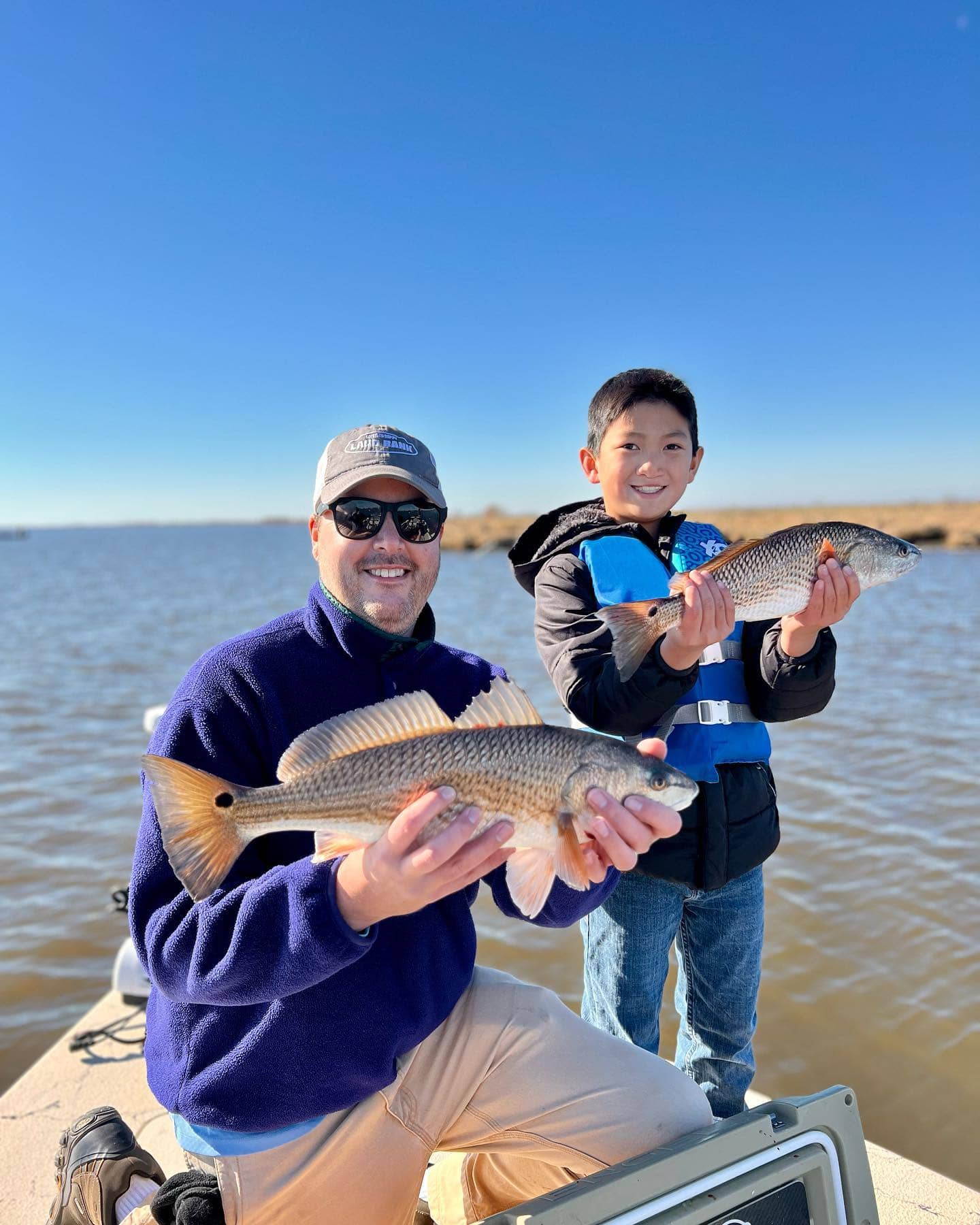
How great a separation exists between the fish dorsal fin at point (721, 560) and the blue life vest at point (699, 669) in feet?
0.60

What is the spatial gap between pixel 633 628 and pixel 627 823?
863mm

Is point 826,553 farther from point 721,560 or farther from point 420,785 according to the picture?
point 420,785

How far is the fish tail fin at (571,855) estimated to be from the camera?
7.42ft

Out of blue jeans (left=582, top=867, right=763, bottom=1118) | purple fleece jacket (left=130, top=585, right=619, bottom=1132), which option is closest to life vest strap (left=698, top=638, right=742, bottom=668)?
blue jeans (left=582, top=867, right=763, bottom=1118)

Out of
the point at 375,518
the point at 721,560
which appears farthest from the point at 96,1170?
→ the point at 721,560

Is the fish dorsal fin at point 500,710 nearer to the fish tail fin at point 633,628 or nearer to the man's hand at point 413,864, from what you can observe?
the man's hand at point 413,864

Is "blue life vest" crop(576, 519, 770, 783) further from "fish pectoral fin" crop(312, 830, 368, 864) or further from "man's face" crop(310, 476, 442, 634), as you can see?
"fish pectoral fin" crop(312, 830, 368, 864)

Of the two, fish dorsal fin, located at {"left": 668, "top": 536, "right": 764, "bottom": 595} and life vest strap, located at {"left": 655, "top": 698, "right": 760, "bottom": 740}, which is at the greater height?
fish dorsal fin, located at {"left": 668, "top": 536, "right": 764, "bottom": 595}

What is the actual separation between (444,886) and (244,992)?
0.59m

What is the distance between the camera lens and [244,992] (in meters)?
2.12

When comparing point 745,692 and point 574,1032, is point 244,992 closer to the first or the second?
point 574,1032

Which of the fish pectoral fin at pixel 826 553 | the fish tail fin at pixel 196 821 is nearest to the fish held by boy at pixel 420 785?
the fish tail fin at pixel 196 821

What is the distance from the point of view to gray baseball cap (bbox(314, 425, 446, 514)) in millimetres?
2703

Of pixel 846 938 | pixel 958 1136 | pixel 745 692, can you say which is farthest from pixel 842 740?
pixel 745 692
